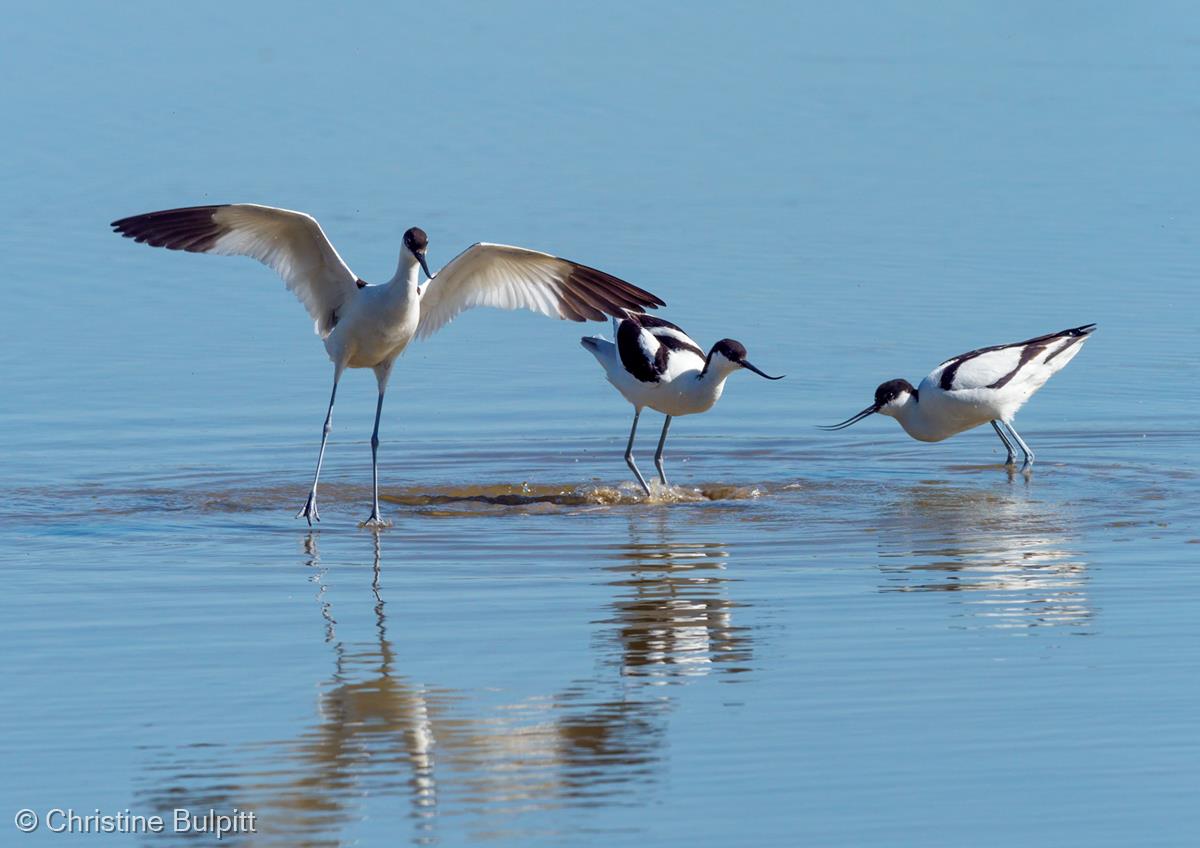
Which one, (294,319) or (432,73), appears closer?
(294,319)

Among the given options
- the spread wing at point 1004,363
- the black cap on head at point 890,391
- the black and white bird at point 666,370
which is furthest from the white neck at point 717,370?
the spread wing at point 1004,363

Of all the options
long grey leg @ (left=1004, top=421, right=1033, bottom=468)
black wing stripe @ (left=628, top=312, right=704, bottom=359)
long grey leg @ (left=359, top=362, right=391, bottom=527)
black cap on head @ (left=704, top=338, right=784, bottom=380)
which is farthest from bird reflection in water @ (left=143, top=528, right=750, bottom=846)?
long grey leg @ (left=1004, top=421, right=1033, bottom=468)

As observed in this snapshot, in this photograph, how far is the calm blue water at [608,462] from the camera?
18.4ft

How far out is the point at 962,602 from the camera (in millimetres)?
7492

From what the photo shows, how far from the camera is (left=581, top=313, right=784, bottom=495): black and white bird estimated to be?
1064 cm

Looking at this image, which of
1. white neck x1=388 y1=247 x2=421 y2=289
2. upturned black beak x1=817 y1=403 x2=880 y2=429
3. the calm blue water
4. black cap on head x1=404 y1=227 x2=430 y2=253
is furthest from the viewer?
upturned black beak x1=817 y1=403 x2=880 y2=429

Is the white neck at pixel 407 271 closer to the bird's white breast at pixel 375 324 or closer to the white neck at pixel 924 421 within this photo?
the bird's white breast at pixel 375 324

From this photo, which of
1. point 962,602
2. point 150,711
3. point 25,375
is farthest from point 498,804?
point 25,375

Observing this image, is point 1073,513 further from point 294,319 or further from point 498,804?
point 294,319

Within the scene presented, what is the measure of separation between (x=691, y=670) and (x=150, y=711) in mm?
1730

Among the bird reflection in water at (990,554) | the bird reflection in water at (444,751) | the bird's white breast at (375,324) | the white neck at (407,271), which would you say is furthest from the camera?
the bird's white breast at (375,324)

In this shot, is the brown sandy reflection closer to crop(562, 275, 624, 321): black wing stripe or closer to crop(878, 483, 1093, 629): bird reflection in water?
crop(878, 483, 1093, 629): bird reflection in water

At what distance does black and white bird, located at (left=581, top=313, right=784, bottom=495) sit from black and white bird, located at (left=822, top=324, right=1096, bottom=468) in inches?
29.9

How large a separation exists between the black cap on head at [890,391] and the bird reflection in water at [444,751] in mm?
4280
